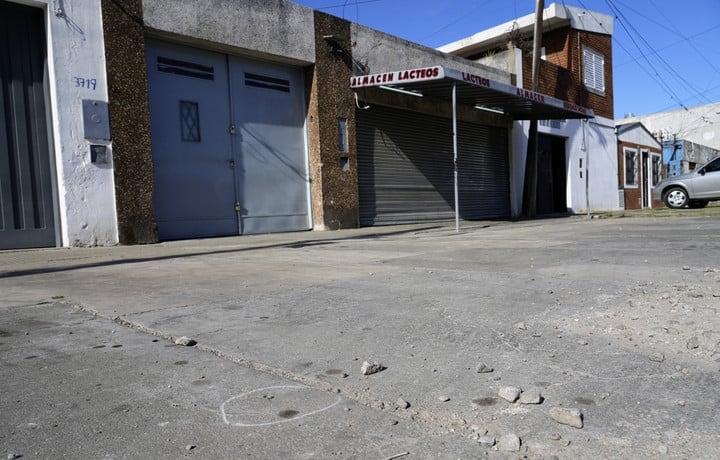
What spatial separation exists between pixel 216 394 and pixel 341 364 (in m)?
0.62

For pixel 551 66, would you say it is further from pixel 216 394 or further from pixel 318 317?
pixel 216 394

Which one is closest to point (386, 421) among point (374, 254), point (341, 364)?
point (341, 364)

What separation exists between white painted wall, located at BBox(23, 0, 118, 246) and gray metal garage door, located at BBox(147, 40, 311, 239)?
3.49 ft

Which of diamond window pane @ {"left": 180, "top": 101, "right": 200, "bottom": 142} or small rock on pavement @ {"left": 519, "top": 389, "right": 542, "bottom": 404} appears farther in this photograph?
diamond window pane @ {"left": 180, "top": 101, "right": 200, "bottom": 142}

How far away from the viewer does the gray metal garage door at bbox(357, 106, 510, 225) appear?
13.5 m

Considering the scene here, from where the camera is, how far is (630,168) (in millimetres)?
25250

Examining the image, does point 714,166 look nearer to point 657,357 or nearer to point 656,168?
point 656,168

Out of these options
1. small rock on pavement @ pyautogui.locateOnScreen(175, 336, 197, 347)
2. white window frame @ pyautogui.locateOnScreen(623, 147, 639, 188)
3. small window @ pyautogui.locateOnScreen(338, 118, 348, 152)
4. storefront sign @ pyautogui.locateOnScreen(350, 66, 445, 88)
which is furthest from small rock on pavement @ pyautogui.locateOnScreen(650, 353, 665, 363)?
white window frame @ pyautogui.locateOnScreen(623, 147, 639, 188)

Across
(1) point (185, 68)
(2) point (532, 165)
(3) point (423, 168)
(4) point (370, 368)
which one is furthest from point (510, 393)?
(2) point (532, 165)

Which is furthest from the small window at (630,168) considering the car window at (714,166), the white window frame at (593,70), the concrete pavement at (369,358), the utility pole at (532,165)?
the concrete pavement at (369,358)

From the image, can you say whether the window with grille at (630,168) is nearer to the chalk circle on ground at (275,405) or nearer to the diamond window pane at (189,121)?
the diamond window pane at (189,121)

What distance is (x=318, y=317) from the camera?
3.39 meters

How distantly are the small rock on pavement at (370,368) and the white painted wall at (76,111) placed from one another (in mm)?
7504

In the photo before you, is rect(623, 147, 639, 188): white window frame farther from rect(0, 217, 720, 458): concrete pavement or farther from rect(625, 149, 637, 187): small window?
rect(0, 217, 720, 458): concrete pavement
